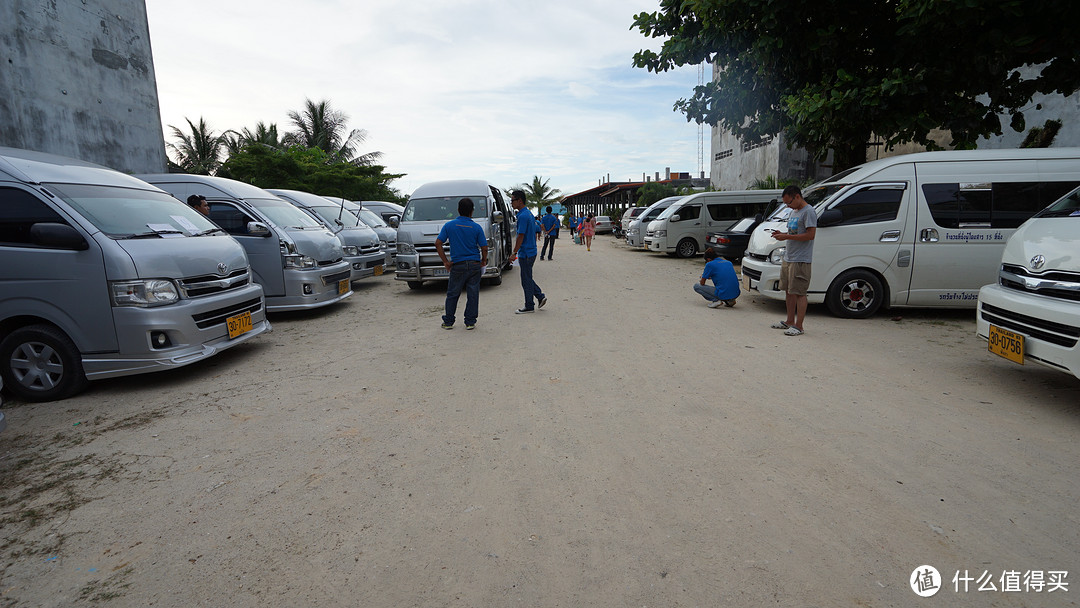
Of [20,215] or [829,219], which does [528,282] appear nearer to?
[829,219]

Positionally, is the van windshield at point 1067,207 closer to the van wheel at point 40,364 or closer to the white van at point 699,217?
the van wheel at point 40,364

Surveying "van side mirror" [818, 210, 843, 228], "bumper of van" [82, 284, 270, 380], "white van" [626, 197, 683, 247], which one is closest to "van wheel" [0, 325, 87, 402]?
"bumper of van" [82, 284, 270, 380]

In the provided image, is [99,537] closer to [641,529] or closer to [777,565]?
[641,529]

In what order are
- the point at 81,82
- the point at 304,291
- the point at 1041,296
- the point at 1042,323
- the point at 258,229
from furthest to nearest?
1. the point at 81,82
2. the point at 304,291
3. the point at 258,229
4. the point at 1041,296
5. the point at 1042,323

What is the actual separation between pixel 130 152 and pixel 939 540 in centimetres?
1937

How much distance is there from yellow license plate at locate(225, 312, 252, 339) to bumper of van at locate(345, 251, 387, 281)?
197 inches

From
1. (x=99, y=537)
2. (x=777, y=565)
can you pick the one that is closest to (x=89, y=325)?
(x=99, y=537)

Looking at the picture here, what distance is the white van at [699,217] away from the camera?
1577cm

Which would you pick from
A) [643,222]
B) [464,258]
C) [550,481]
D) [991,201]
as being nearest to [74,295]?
[464,258]

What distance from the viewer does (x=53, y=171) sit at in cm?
502

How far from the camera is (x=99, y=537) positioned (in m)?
2.61

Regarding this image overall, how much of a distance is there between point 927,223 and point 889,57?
414cm

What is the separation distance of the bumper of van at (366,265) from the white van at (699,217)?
8.80 metres

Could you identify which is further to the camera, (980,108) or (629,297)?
(629,297)
